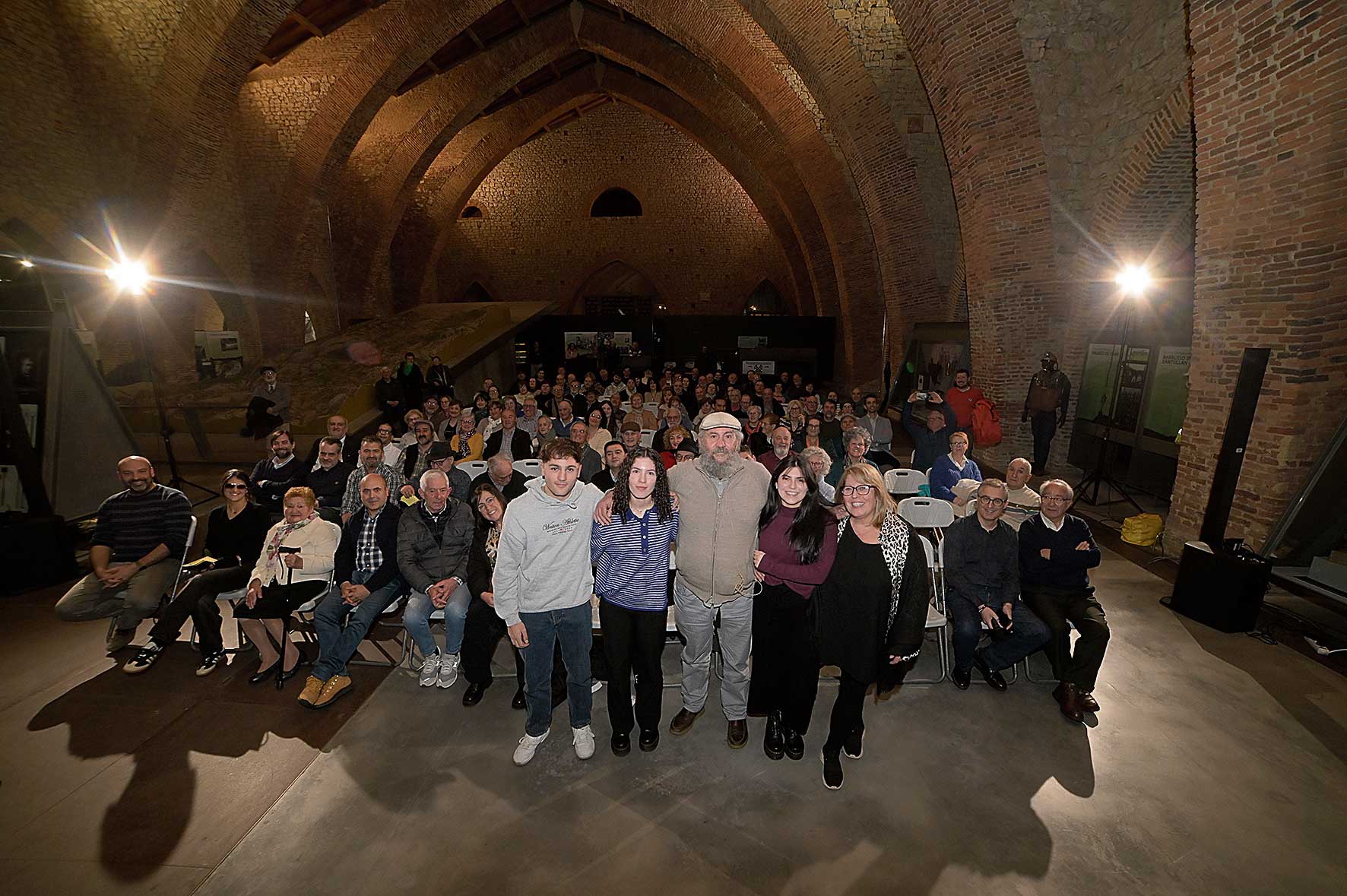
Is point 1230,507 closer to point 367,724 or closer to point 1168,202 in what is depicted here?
point 1168,202

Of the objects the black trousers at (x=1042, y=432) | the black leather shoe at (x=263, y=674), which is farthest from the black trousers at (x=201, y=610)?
the black trousers at (x=1042, y=432)

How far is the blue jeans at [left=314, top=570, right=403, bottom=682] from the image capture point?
3.81 m

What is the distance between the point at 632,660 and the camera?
3316 mm

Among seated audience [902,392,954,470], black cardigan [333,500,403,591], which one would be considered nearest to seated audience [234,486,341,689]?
black cardigan [333,500,403,591]

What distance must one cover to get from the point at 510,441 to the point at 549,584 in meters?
3.90

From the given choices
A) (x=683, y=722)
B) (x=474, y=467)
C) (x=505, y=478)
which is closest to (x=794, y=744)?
(x=683, y=722)

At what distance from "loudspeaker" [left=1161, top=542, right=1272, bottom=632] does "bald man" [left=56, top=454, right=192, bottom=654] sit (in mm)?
8160

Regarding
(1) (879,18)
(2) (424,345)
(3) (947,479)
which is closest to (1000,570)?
(3) (947,479)

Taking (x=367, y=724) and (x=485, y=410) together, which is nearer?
(x=367, y=724)

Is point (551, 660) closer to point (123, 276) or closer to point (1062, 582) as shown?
point (1062, 582)

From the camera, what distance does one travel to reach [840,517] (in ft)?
9.75

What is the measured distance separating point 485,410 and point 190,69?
878 centimetres

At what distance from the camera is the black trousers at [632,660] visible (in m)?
3.17

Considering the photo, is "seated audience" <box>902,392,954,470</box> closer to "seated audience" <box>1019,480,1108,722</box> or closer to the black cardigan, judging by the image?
"seated audience" <box>1019,480,1108,722</box>
